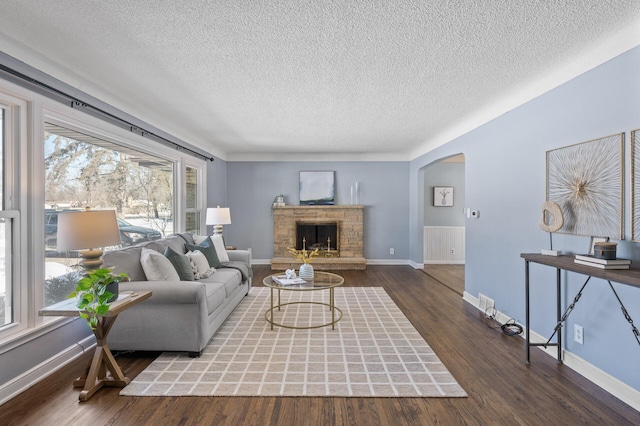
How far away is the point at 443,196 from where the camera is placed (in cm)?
710

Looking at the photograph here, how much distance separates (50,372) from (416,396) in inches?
107

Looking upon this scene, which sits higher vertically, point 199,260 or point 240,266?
point 199,260

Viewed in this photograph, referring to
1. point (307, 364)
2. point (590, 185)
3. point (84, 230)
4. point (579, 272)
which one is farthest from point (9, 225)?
point (590, 185)

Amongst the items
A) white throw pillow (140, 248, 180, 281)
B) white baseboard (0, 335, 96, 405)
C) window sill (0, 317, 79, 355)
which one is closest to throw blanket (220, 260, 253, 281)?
white throw pillow (140, 248, 180, 281)

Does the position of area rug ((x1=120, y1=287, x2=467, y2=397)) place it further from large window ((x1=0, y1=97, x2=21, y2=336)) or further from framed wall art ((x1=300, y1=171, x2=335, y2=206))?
framed wall art ((x1=300, y1=171, x2=335, y2=206))

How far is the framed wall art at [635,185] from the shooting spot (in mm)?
2035

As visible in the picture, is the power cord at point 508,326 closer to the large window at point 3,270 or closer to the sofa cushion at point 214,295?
the sofa cushion at point 214,295

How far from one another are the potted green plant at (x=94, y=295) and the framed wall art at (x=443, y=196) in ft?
21.0

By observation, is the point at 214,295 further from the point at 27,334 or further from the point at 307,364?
the point at 27,334

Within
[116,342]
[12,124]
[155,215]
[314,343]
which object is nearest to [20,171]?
[12,124]

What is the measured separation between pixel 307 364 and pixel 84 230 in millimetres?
1905

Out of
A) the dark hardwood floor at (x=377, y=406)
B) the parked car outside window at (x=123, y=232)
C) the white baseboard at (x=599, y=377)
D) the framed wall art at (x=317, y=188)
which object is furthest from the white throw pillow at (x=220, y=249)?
the white baseboard at (x=599, y=377)

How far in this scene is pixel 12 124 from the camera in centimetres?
228

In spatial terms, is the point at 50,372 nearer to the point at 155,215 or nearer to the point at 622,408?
the point at 155,215
